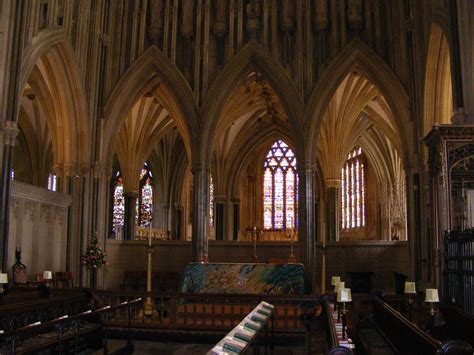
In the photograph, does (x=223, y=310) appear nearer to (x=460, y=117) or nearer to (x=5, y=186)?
(x=460, y=117)

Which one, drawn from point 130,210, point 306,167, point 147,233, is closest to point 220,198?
point 147,233

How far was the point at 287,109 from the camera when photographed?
18469 millimetres

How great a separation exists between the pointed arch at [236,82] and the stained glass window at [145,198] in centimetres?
1211

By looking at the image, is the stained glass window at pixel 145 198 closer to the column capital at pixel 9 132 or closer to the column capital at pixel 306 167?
the column capital at pixel 306 167

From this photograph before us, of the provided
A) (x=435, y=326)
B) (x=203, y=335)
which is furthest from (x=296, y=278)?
(x=435, y=326)

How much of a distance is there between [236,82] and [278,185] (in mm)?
13574

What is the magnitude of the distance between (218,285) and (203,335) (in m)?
2.25

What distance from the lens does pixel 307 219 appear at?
18234mm

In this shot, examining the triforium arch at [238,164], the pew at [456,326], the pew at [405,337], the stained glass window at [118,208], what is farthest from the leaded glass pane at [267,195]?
the pew at [456,326]

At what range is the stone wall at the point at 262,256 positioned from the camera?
66.0 ft

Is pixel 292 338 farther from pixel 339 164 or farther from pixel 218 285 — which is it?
pixel 339 164

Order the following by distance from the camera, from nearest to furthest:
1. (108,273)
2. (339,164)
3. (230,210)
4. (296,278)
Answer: (296,278) < (108,273) < (339,164) < (230,210)

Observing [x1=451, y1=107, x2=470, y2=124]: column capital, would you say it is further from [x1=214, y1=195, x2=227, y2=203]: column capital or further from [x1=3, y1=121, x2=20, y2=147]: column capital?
[x1=214, y1=195, x2=227, y2=203]: column capital

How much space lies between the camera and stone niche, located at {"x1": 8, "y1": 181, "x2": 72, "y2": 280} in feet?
50.0
